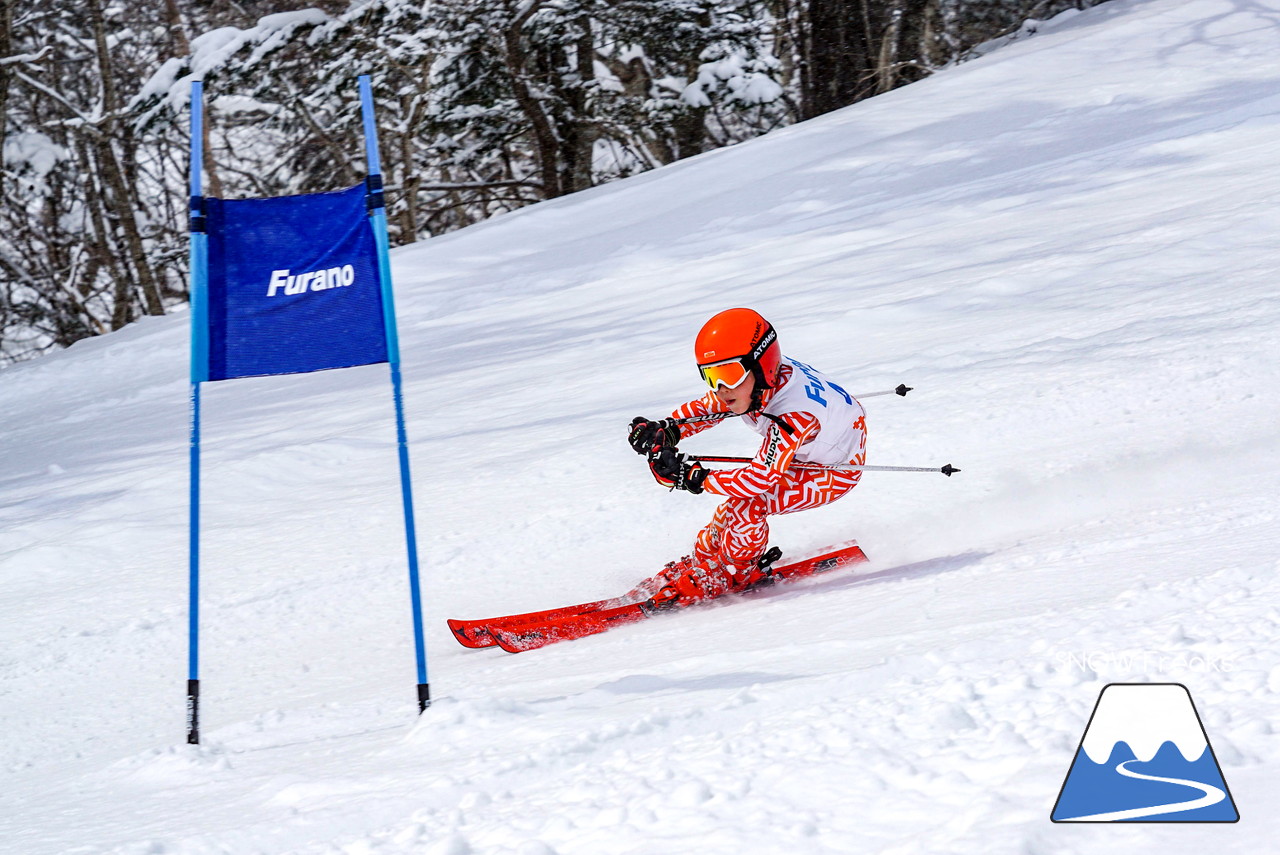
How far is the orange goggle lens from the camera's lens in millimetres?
4844

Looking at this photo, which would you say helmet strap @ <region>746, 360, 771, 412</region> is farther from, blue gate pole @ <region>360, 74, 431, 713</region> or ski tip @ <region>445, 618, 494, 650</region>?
blue gate pole @ <region>360, 74, 431, 713</region>

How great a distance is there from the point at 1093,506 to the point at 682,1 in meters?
12.0

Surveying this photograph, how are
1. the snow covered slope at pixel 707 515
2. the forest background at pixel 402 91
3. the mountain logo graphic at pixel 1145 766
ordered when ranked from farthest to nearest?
the forest background at pixel 402 91 → the snow covered slope at pixel 707 515 → the mountain logo graphic at pixel 1145 766

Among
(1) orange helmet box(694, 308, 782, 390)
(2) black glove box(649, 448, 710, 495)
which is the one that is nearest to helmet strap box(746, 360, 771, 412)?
(1) orange helmet box(694, 308, 782, 390)

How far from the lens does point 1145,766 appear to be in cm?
222

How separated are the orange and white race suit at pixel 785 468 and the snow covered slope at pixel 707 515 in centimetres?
30

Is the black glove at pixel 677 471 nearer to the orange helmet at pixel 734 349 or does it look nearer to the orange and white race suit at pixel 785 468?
the orange and white race suit at pixel 785 468

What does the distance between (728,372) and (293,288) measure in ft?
6.16

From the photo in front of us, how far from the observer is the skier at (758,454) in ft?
16.0

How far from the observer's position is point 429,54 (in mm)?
15141

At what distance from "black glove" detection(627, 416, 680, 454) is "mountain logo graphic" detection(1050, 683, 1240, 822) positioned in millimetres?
2745

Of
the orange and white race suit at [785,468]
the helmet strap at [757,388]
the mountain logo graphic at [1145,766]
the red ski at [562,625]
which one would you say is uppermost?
the mountain logo graphic at [1145,766]

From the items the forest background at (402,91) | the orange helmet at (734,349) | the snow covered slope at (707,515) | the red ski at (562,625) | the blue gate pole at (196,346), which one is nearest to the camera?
the snow covered slope at (707,515)

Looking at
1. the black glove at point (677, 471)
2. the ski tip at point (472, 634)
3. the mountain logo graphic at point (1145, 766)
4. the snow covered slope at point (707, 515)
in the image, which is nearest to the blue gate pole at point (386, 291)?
the snow covered slope at point (707, 515)
